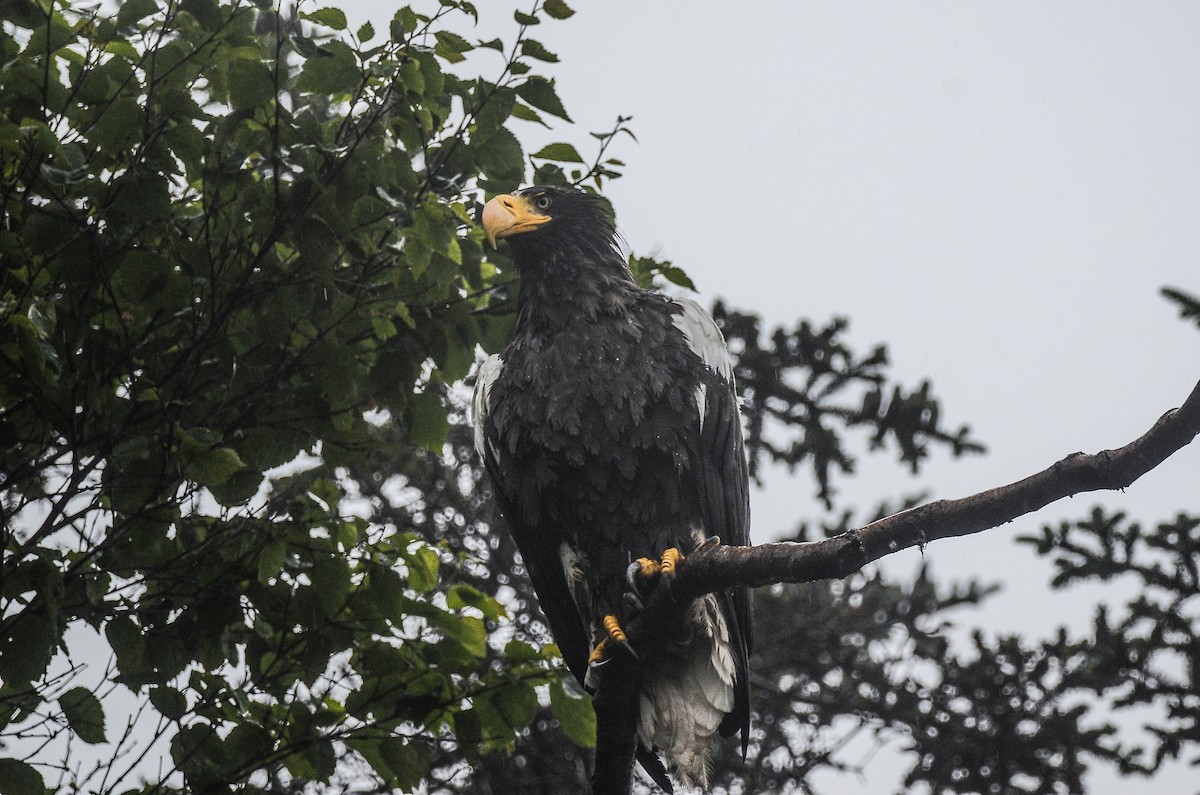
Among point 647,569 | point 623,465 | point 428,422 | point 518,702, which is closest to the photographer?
point 518,702

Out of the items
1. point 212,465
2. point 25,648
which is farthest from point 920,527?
point 25,648

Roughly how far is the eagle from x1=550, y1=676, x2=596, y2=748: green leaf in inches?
48.6

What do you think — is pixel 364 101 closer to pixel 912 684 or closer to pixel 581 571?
pixel 581 571

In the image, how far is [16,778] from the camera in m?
2.88

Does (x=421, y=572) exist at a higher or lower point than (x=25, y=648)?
higher

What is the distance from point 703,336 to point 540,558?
1.23 meters

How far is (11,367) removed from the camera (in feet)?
9.50

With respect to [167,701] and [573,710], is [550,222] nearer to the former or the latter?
[573,710]

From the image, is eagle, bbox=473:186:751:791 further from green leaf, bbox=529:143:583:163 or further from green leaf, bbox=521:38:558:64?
green leaf, bbox=521:38:558:64

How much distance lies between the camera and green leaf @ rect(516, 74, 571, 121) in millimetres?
3359

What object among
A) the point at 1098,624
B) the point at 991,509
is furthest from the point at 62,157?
the point at 1098,624

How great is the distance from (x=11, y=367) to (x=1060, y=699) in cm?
769

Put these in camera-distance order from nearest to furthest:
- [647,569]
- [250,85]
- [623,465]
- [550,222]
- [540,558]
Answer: [250,85] < [647,569] < [623,465] < [540,558] < [550,222]

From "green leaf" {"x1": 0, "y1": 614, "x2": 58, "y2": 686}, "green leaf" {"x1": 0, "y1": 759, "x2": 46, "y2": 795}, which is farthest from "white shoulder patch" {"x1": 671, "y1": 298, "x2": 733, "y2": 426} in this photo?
"green leaf" {"x1": 0, "y1": 759, "x2": 46, "y2": 795}
